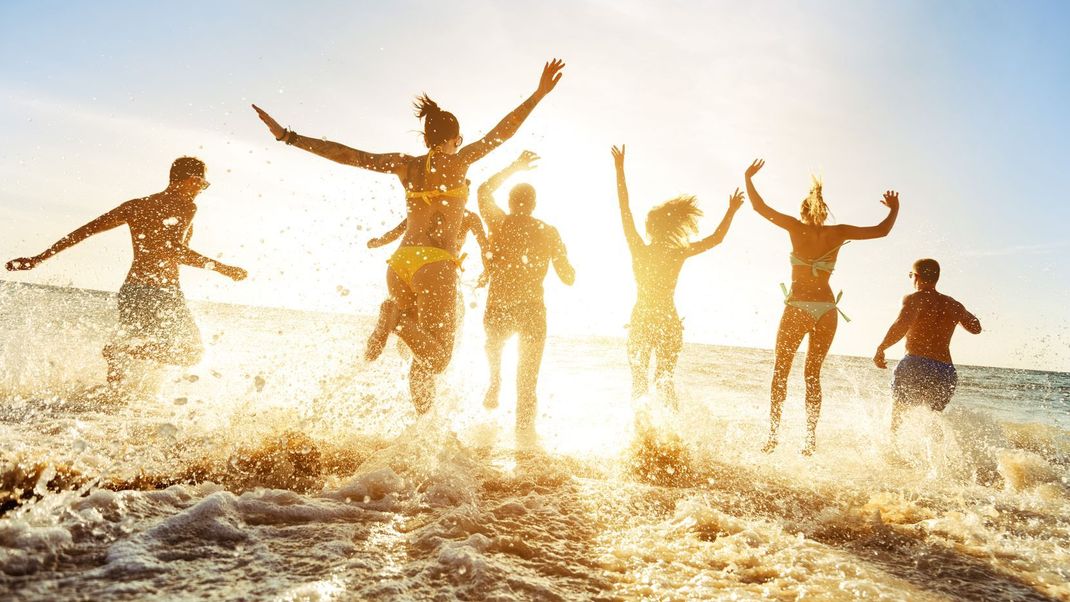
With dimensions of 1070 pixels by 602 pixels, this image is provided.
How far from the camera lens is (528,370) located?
5.61 m

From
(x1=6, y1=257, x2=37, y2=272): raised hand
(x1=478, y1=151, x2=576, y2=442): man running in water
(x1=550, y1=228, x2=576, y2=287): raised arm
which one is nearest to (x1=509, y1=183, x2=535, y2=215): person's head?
(x1=478, y1=151, x2=576, y2=442): man running in water

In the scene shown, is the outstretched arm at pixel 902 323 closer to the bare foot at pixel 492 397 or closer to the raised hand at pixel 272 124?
the bare foot at pixel 492 397

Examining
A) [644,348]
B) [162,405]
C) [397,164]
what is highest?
[397,164]

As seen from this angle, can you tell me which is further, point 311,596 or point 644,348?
point 644,348

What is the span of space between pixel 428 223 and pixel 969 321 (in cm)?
617

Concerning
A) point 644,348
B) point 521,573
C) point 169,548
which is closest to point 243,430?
point 169,548

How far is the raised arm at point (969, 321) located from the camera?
6.04 metres

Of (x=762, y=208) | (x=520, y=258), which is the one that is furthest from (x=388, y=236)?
(x=762, y=208)

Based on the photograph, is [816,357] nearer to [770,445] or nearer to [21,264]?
[770,445]

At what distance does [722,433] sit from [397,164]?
465 cm

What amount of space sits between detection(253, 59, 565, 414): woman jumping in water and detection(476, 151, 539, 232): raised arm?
36.6 inches

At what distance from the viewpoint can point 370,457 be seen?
3621 mm

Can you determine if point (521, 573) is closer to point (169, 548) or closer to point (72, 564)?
point (169, 548)

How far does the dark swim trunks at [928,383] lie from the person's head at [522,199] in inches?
190
